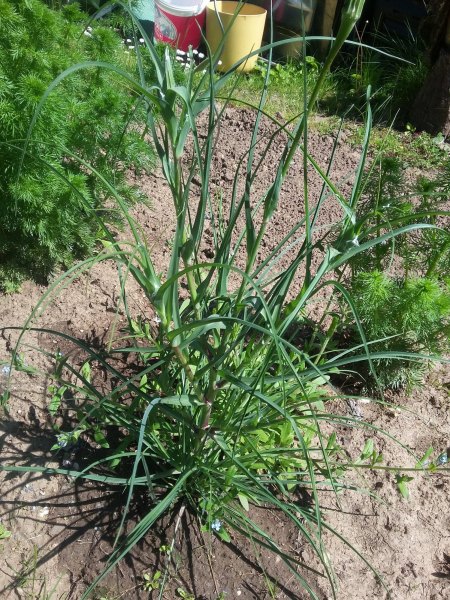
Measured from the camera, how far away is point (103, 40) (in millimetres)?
2586

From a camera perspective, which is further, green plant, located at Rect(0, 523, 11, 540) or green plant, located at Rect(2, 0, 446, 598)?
green plant, located at Rect(0, 523, 11, 540)

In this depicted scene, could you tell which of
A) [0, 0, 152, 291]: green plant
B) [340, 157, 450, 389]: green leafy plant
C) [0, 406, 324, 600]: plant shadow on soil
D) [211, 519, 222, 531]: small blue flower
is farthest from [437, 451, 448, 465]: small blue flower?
[0, 0, 152, 291]: green plant

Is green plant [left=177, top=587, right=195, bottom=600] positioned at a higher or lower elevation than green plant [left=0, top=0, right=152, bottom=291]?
lower

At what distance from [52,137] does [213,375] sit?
1.09m

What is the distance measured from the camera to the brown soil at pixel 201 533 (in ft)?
6.08

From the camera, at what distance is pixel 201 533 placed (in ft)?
6.37

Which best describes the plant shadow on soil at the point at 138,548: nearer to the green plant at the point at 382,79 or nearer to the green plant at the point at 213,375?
the green plant at the point at 213,375

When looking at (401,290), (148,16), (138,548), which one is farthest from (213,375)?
(148,16)

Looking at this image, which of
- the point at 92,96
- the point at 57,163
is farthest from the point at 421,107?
the point at 57,163

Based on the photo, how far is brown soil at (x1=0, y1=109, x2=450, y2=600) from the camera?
1854 mm

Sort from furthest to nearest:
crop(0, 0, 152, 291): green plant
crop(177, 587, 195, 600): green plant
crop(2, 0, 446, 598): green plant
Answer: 1. crop(0, 0, 152, 291): green plant
2. crop(177, 587, 195, 600): green plant
3. crop(2, 0, 446, 598): green plant

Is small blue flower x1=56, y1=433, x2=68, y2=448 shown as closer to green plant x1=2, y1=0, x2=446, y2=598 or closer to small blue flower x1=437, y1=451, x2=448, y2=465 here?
green plant x1=2, y1=0, x2=446, y2=598

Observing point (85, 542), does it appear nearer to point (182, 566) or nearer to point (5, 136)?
point (182, 566)

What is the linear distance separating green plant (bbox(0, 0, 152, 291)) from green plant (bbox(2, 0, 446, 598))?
1.39 feet
